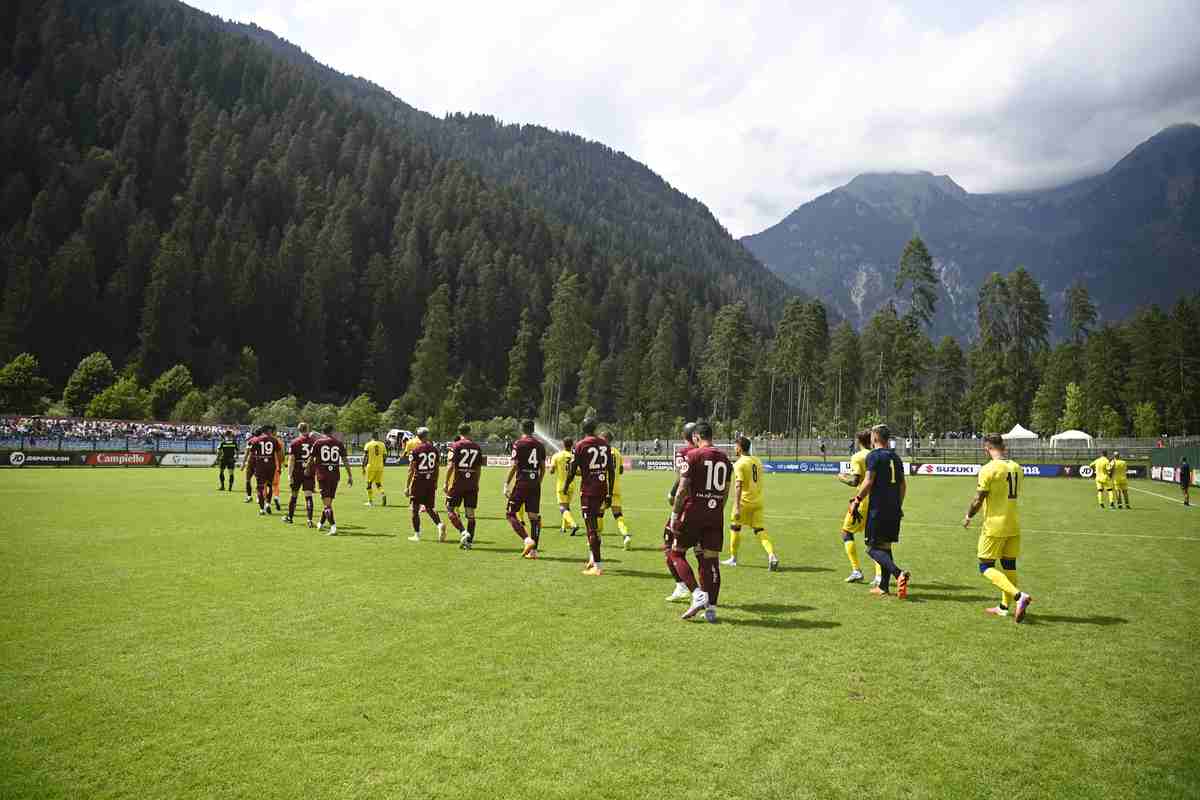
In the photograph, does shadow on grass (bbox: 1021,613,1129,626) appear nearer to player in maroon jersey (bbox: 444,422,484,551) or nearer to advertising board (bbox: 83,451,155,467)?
player in maroon jersey (bbox: 444,422,484,551)

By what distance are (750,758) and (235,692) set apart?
431cm

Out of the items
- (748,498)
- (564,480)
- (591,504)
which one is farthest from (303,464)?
(748,498)

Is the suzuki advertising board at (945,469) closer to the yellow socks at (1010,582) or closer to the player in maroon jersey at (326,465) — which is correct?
the player in maroon jersey at (326,465)

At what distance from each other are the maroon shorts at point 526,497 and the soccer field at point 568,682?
132cm

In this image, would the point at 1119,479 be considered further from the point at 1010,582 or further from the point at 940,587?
the point at 1010,582

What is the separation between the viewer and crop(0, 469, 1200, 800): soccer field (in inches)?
187

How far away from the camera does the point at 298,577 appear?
1141cm

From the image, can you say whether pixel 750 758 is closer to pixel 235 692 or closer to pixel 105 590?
pixel 235 692

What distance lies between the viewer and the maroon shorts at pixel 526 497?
1411 centimetres

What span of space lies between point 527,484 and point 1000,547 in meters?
8.22

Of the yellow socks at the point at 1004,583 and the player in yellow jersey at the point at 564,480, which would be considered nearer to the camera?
the yellow socks at the point at 1004,583

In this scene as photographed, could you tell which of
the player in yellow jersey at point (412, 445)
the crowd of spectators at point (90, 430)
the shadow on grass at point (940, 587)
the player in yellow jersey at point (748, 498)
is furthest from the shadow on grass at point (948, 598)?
the crowd of spectators at point (90, 430)

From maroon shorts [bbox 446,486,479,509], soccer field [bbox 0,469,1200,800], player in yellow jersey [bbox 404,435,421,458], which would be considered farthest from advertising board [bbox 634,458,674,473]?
soccer field [bbox 0,469,1200,800]

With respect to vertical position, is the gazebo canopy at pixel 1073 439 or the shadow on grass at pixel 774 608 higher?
the gazebo canopy at pixel 1073 439
